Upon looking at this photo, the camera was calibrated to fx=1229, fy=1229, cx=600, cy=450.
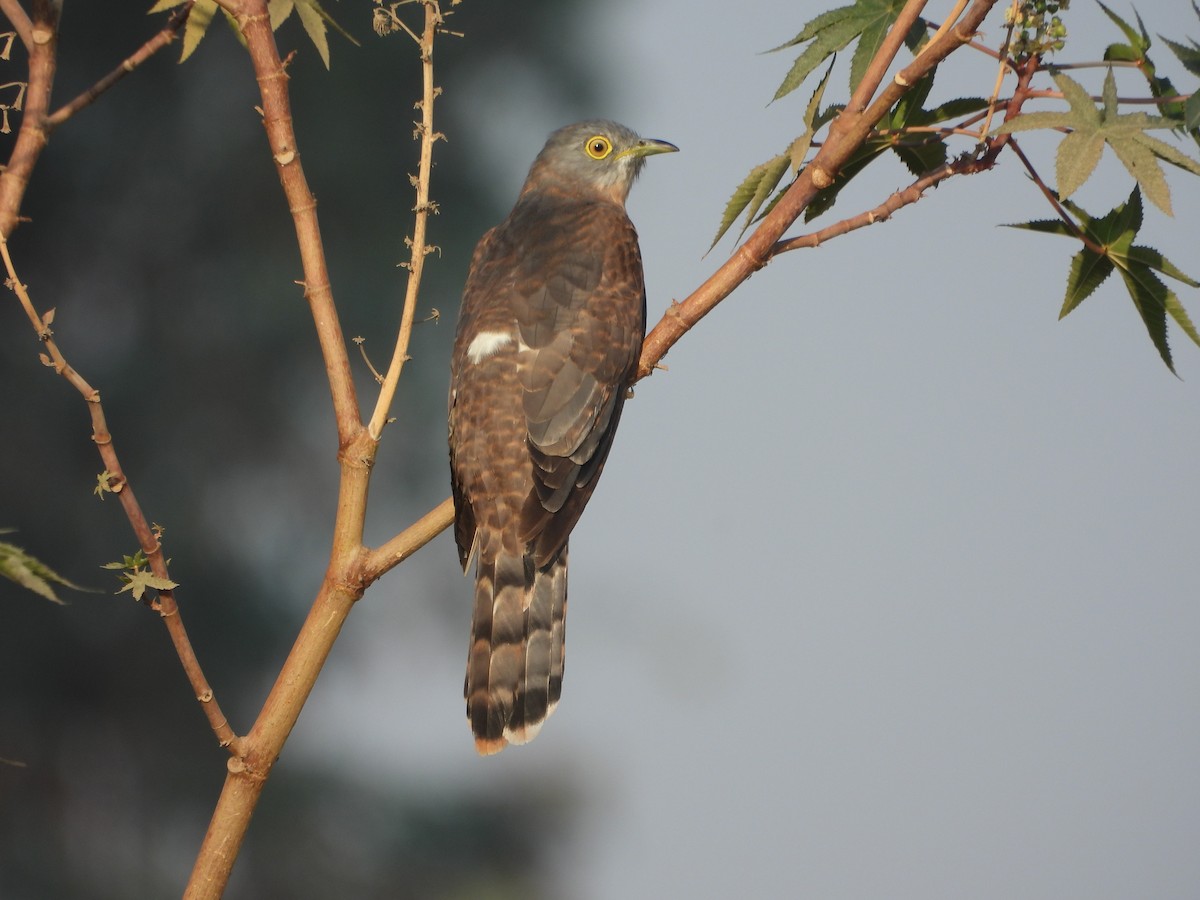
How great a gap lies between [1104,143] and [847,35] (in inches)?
24.5

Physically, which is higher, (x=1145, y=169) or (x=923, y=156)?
(x=923, y=156)

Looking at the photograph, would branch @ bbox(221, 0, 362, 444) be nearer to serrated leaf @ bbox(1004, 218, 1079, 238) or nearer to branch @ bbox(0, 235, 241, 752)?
branch @ bbox(0, 235, 241, 752)

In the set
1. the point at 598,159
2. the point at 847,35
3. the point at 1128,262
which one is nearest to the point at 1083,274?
the point at 1128,262

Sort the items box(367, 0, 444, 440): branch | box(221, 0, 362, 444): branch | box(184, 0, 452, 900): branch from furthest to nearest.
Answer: box(367, 0, 444, 440): branch
box(221, 0, 362, 444): branch
box(184, 0, 452, 900): branch

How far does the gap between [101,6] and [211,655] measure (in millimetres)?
4842

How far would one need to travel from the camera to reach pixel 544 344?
3.82 meters

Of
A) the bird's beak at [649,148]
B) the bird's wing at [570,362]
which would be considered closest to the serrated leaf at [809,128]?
the bird's wing at [570,362]

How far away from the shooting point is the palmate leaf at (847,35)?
2.49 metres

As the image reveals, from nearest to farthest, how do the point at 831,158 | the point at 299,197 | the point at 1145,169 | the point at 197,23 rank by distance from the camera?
the point at 1145,169, the point at 299,197, the point at 831,158, the point at 197,23

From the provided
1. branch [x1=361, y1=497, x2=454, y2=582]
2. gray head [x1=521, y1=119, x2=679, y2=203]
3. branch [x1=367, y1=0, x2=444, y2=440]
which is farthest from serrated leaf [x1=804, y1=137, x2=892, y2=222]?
gray head [x1=521, y1=119, x2=679, y2=203]

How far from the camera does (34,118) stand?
203cm

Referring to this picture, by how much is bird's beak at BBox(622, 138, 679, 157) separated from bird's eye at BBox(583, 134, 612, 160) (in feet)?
0.23

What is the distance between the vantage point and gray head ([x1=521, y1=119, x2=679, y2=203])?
4.76 m

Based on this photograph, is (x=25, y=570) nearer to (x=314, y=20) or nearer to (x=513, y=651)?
(x=314, y=20)
